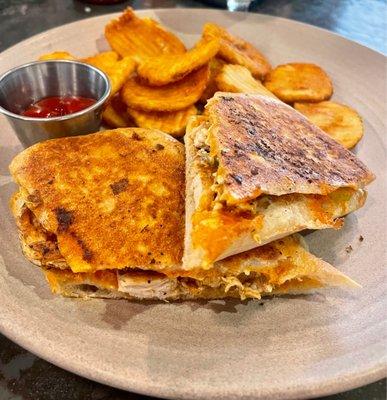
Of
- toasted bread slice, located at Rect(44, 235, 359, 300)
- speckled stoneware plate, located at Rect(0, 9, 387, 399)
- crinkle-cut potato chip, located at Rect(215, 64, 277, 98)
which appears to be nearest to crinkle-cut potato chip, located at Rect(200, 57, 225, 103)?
crinkle-cut potato chip, located at Rect(215, 64, 277, 98)

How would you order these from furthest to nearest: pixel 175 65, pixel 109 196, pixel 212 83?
pixel 212 83 → pixel 175 65 → pixel 109 196

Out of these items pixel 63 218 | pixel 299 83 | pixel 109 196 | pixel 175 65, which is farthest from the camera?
pixel 299 83

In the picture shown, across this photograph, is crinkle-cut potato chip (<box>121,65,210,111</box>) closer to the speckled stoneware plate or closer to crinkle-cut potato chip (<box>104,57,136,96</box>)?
crinkle-cut potato chip (<box>104,57,136,96</box>)

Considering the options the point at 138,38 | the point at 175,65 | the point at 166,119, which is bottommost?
the point at 166,119

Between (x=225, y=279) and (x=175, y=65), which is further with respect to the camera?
(x=175, y=65)

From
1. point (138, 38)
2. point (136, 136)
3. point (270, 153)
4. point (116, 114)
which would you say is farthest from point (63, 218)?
point (138, 38)

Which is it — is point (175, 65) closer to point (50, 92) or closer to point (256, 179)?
point (50, 92)

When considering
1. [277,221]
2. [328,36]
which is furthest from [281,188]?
[328,36]

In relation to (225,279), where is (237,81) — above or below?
above
